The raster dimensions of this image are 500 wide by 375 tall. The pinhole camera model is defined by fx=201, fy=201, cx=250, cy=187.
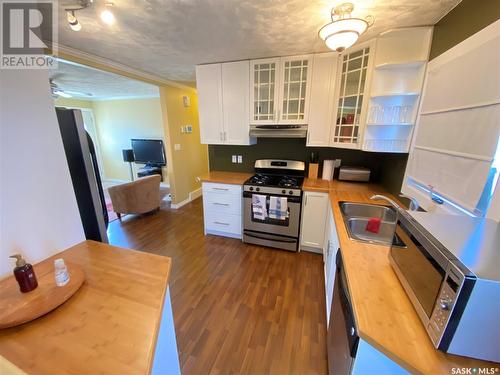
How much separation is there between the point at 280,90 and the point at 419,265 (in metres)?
2.35

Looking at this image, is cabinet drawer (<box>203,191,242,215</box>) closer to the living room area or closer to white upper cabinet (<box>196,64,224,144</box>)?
white upper cabinet (<box>196,64,224,144</box>)

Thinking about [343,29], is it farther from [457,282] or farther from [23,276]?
[23,276]

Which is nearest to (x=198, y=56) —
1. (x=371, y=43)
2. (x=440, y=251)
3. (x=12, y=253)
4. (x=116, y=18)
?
(x=116, y=18)

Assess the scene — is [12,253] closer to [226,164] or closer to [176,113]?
[226,164]

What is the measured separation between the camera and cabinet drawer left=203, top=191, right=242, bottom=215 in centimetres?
282

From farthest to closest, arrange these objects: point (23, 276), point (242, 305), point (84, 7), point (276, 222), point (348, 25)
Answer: point (276, 222) → point (242, 305) → point (84, 7) → point (348, 25) → point (23, 276)

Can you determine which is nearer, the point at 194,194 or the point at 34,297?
→ the point at 34,297

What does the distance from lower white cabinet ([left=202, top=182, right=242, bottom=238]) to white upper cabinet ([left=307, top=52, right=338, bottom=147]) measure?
3.97 feet

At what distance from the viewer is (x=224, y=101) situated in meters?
2.82

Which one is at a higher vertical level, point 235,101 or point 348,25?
point 348,25

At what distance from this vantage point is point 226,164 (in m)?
3.43

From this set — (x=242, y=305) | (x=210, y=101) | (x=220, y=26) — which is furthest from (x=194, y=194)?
(x=220, y=26)

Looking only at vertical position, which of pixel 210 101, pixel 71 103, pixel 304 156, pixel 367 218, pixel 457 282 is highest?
pixel 71 103

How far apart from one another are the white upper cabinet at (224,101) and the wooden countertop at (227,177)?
51 cm
